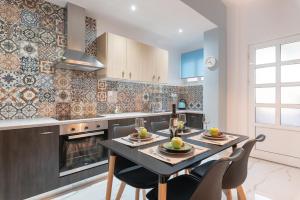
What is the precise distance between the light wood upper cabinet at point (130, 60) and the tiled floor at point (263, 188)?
1.61m

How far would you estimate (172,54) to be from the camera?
4180 mm

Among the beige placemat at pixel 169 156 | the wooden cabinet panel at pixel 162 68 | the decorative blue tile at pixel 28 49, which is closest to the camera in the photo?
the beige placemat at pixel 169 156

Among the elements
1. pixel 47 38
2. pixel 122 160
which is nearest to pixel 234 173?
pixel 122 160

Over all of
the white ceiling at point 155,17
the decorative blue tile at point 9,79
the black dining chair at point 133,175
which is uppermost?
the white ceiling at point 155,17

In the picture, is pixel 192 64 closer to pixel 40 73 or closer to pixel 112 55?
pixel 112 55

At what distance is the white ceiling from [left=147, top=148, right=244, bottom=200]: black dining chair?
7.24 feet

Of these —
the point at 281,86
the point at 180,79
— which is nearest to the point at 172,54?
the point at 180,79

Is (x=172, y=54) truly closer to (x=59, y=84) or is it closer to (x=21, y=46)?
(x=59, y=84)

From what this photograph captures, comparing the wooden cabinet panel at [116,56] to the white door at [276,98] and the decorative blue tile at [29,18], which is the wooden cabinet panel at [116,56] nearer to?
the decorative blue tile at [29,18]

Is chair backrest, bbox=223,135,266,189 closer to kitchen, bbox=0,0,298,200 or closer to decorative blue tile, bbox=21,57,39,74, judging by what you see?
kitchen, bbox=0,0,298,200

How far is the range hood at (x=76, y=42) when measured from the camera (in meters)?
2.31

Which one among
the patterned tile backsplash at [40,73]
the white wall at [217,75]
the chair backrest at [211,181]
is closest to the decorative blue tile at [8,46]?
the patterned tile backsplash at [40,73]

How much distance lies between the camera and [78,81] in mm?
2639

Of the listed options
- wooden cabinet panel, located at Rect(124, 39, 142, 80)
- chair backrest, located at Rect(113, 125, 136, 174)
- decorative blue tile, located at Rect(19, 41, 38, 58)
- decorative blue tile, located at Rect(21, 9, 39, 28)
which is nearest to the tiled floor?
chair backrest, located at Rect(113, 125, 136, 174)
